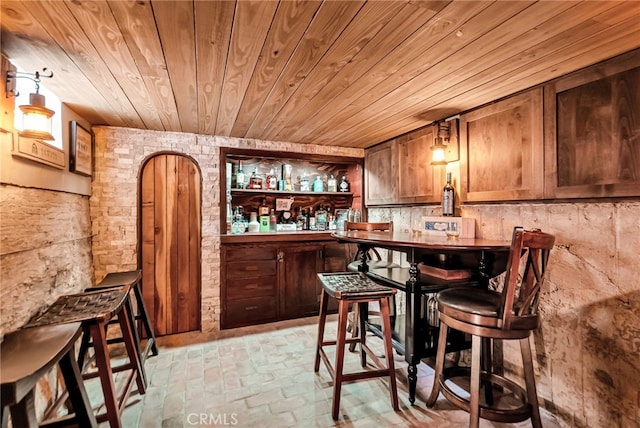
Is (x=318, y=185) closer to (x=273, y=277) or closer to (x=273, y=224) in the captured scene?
(x=273, y=224)

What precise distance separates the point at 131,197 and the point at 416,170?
9.24 ft

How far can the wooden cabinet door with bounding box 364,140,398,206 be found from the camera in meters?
3.21

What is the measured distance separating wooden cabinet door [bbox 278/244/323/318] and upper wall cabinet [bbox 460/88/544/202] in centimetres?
178

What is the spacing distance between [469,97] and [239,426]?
8.62 ft

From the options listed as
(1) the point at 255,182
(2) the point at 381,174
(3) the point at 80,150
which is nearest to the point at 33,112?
(3) the point at 80,150

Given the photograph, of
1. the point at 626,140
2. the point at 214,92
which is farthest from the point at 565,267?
the point at 214,92

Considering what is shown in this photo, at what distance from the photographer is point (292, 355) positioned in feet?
8.34

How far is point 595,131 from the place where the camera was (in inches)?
62.4

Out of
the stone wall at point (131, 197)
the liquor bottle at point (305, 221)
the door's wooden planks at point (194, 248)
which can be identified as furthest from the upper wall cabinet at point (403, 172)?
the door's wooden planks at point (194, 248)

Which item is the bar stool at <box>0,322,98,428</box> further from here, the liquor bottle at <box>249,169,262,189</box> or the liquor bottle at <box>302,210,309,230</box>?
the liquor bottle at <box>302,210,309,230</box>

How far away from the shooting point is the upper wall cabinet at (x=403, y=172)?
2.72 meters

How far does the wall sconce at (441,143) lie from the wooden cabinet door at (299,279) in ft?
5.40

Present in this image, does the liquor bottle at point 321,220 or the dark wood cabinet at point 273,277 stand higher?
the liquor bottle at point 321,220

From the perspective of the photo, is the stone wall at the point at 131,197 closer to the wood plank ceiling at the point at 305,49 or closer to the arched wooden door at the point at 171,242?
the arched wooden door at the point at 171,242
